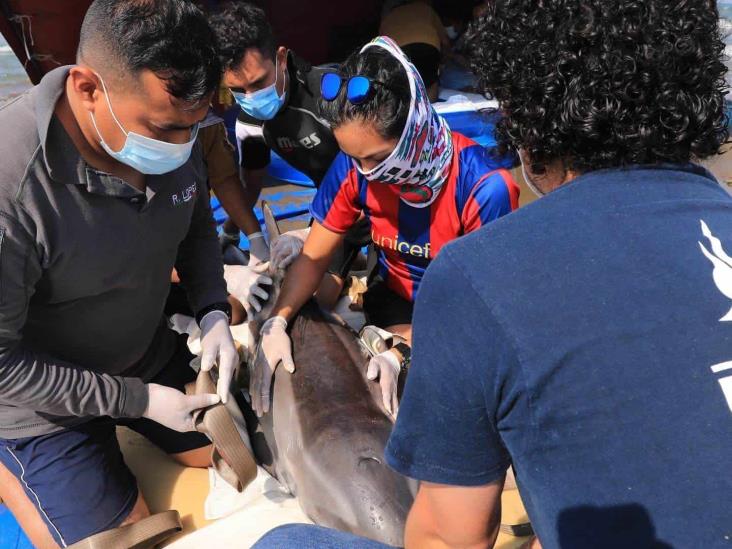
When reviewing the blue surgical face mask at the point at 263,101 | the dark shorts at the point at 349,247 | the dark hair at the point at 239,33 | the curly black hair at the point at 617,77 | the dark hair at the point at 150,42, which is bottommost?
the dark shorts at the point at 349,247

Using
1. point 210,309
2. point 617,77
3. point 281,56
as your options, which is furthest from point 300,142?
point 617,77

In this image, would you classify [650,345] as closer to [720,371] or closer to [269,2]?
[720,371]

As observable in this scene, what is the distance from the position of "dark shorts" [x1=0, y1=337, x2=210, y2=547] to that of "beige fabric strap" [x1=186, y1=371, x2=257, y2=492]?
1.35 feet

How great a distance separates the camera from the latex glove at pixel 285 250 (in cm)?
295

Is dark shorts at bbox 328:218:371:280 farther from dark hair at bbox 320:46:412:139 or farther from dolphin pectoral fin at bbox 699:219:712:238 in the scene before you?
dolphin pectoral fin at bbox 699:219:712:238

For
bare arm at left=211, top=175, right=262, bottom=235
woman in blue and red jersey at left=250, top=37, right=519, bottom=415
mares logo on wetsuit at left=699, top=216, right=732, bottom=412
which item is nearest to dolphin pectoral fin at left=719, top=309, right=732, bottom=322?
mares logo on wetsuit at left=699, top=216, right=732, bottom=412

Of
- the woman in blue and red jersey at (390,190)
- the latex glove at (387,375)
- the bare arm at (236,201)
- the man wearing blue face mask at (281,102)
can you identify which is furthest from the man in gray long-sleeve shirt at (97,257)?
the bare arm at (236,201)

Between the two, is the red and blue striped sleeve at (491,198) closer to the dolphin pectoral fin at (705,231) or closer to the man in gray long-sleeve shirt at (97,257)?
the man in gray long-sleeve shirt at (97,257)

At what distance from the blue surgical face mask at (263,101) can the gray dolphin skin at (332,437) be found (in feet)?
4.33

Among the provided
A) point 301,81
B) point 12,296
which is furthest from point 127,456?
point 301,81

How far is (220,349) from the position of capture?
2.46 meters

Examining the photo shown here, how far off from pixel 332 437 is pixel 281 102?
2.13m

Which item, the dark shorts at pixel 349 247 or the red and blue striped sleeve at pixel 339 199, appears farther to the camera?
the dark shorts at pixel 349 247

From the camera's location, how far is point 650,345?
32.2 inches
